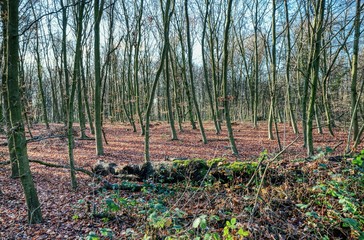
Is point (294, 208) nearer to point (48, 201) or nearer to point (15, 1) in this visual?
point (48, 201)

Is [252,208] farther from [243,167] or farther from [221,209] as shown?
[243,167]

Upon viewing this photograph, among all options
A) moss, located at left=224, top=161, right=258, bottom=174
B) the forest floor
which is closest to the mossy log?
moss, located at left=224, top=161, right=258, bottom=174

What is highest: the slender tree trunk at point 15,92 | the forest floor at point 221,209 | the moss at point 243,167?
the slender tree trunk at point 15,92

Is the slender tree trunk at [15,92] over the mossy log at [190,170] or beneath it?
over

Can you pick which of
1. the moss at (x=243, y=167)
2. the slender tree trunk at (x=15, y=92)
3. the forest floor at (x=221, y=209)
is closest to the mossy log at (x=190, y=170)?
the moss at (x=243, y=167)

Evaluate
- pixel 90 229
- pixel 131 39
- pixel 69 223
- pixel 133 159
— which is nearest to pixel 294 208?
pixel 90 229

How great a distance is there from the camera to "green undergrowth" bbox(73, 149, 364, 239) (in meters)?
3.06

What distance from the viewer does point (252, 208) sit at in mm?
3646

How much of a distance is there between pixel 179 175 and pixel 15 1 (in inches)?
189

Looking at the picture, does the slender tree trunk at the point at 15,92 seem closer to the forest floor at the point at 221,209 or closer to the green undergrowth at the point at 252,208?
the forest floor at the point at 221,209

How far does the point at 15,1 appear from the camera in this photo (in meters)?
3.72

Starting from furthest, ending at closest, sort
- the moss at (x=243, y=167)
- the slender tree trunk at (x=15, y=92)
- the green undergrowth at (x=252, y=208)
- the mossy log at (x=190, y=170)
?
the mossy log at (x=190, y=170)
the moss at (x=243, y=167)
the slender tree trunk at (x=15, y=92)
the green undergrowth at (x=252, y=208)

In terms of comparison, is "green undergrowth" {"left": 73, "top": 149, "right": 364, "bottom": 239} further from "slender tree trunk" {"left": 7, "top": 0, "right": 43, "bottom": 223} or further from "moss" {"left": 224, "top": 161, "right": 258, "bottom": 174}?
"slender tree trunk" {"left": 7, "top": 0, "right": 43, "bottom": 223}

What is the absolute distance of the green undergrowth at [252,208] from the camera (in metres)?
3.06
